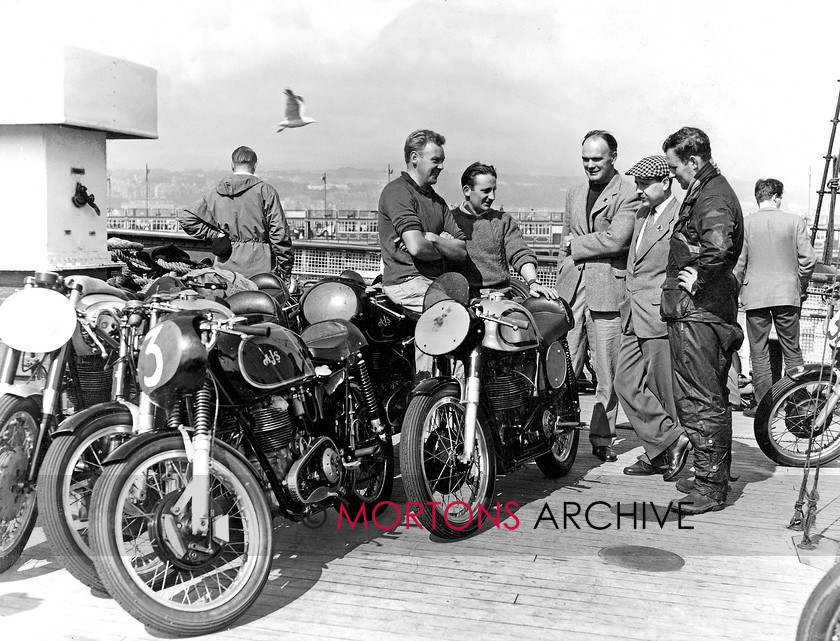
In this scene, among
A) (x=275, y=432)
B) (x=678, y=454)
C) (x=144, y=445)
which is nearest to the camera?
(x=144, y=445)

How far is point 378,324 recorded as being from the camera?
535 cm

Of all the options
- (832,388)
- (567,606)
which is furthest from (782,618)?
(832,388)

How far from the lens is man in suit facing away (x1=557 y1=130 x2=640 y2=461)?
236 inches

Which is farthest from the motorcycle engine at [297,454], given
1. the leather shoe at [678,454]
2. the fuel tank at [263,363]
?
the leather shoe at [678,454]

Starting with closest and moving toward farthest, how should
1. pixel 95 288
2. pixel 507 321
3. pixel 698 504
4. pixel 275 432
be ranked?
pixel 275 432
pixel 95 288
pixel 507 321
pixel 698 504

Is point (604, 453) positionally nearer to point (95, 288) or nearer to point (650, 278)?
point (650, 278)

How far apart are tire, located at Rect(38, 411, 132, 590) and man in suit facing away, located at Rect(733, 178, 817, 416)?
5513mm

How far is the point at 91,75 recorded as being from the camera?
5.35 meters

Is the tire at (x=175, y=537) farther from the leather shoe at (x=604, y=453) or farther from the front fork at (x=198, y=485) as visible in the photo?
the leather shoe at (x=604, y=453)

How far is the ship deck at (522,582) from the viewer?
3.28m

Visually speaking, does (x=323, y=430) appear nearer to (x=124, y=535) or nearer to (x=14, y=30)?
(x=124, y=535)

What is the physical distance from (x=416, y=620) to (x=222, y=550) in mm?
736

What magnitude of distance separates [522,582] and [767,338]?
4890 mm

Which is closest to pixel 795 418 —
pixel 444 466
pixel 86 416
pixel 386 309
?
pixel 386 309
